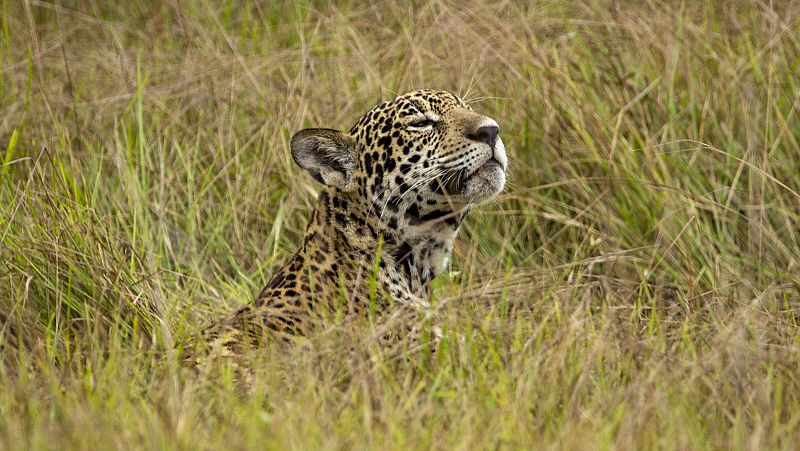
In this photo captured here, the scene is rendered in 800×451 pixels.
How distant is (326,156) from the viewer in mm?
5586

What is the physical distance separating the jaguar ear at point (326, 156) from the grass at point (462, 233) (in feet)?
2.27

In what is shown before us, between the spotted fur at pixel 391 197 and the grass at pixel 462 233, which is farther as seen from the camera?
the spotted fur at pixel 391 197

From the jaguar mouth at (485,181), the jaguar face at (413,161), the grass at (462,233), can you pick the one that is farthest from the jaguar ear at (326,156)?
the grass at (462,233)

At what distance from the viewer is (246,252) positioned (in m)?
7.11

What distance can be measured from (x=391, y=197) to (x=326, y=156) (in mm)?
346

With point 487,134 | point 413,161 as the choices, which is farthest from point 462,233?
point 487,134

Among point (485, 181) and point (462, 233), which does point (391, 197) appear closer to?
point (485, 181)

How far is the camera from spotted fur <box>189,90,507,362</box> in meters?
5.43

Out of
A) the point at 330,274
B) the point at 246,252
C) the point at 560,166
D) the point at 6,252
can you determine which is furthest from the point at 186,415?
the point at 560,166

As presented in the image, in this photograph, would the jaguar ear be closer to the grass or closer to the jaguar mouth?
the jaguar mouth

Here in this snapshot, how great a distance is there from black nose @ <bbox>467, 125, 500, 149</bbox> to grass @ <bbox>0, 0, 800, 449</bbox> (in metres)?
0.58

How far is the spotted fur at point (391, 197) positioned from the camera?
543 cm

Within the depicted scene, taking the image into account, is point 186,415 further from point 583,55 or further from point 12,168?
point 583,55

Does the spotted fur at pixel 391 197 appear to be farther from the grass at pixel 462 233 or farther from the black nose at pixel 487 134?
Result: the grass at pixel 462 233
